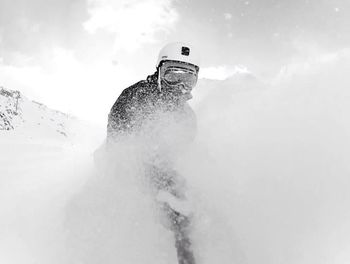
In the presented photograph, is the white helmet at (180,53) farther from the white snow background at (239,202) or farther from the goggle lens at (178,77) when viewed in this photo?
the white snow background at (239,202)

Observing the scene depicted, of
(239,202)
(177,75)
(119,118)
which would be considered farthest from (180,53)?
(239,202)

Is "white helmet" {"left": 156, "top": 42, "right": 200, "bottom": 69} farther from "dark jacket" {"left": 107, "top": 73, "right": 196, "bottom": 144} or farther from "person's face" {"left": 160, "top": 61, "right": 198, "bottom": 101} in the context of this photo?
"dark jacket" {"left": 107, "top": 73, "right": 196, "bottom": 144}

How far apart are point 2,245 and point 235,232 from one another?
2174 millimetres

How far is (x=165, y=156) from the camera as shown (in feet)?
11.8

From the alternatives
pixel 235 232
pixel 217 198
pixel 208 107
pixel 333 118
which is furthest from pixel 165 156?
pixel 208 107

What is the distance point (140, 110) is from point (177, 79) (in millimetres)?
570

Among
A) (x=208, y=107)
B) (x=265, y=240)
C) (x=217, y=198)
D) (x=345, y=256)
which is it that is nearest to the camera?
(x=345, y=256)

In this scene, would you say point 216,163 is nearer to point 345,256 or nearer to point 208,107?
point 345,256

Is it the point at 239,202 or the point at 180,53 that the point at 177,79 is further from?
the point at 239,202

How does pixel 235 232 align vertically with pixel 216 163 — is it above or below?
below

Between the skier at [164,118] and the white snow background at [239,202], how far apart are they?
22cm

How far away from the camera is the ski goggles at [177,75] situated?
4000 millimetres

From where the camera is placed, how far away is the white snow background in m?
3.43

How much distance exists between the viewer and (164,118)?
3826 mm
